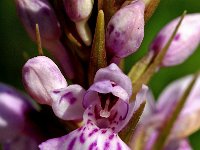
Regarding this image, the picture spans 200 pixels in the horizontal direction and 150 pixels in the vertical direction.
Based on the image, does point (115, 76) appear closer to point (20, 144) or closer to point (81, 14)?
point (81, 14)

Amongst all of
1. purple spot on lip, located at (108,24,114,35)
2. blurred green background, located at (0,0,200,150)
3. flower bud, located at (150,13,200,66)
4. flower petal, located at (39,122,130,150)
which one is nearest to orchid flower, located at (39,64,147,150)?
flower petal, located at (39,122,130,150)

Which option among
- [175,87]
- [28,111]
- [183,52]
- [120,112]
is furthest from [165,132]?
[175,87]

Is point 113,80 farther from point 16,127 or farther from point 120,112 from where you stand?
point 16,127

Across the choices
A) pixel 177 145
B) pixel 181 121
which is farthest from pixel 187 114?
pixel 177 145

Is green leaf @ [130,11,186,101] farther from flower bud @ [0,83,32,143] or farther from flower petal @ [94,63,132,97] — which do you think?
flower bud @ [0,83,32,143]

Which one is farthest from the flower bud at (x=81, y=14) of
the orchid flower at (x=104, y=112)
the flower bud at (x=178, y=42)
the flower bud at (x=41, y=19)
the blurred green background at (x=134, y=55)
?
the blurred green background at (x=134, y=55)
